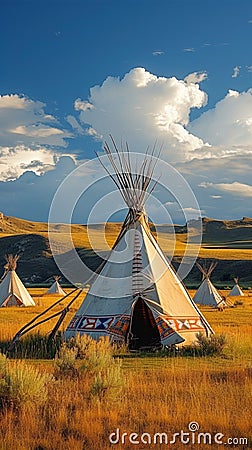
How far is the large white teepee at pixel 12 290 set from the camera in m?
29.3

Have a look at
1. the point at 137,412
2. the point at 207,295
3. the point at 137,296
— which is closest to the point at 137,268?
the point at 137,296

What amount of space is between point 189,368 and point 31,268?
3486 inches

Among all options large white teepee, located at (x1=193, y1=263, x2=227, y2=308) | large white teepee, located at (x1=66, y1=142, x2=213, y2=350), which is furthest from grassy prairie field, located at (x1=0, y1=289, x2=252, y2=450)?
large white teepee, located at (x1=193, y1=263, x2=227, y2=308)

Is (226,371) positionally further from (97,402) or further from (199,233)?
(199,233)

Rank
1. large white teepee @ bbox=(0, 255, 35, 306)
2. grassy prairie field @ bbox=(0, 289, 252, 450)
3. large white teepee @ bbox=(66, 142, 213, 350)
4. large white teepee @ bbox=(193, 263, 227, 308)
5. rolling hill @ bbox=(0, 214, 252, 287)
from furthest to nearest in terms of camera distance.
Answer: rolling hill @ bbox=(0, 214, 252, 287)
large white teepee @ bbox=(0, 255, 35, 306)
large white teepee @ bbox=(193, 263, 227, 308)
large white teepee @ bbox=(66, 142, 213, 350)
grassy prairie field @ bbox=(0, 289, 252, 450)

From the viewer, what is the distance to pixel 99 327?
39.5 feet

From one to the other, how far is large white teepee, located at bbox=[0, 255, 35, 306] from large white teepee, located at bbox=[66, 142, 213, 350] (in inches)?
657

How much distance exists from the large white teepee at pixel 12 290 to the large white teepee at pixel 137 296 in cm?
1668

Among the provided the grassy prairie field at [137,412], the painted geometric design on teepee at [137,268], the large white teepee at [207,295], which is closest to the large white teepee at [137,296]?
the painted geometric design on teepee at [137,268]

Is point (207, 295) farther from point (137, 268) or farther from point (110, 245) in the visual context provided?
point (110, 245)

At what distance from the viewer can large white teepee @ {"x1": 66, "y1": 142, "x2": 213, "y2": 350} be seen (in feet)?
38.9

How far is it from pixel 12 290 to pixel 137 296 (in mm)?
18815

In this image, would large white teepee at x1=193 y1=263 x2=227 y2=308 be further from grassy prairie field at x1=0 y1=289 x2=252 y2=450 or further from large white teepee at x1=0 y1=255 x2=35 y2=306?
grassy prairie field at x1=0 y1=289 x2=252 y2=450

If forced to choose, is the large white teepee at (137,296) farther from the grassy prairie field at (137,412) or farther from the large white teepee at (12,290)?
the large white teepee at (12,290)
